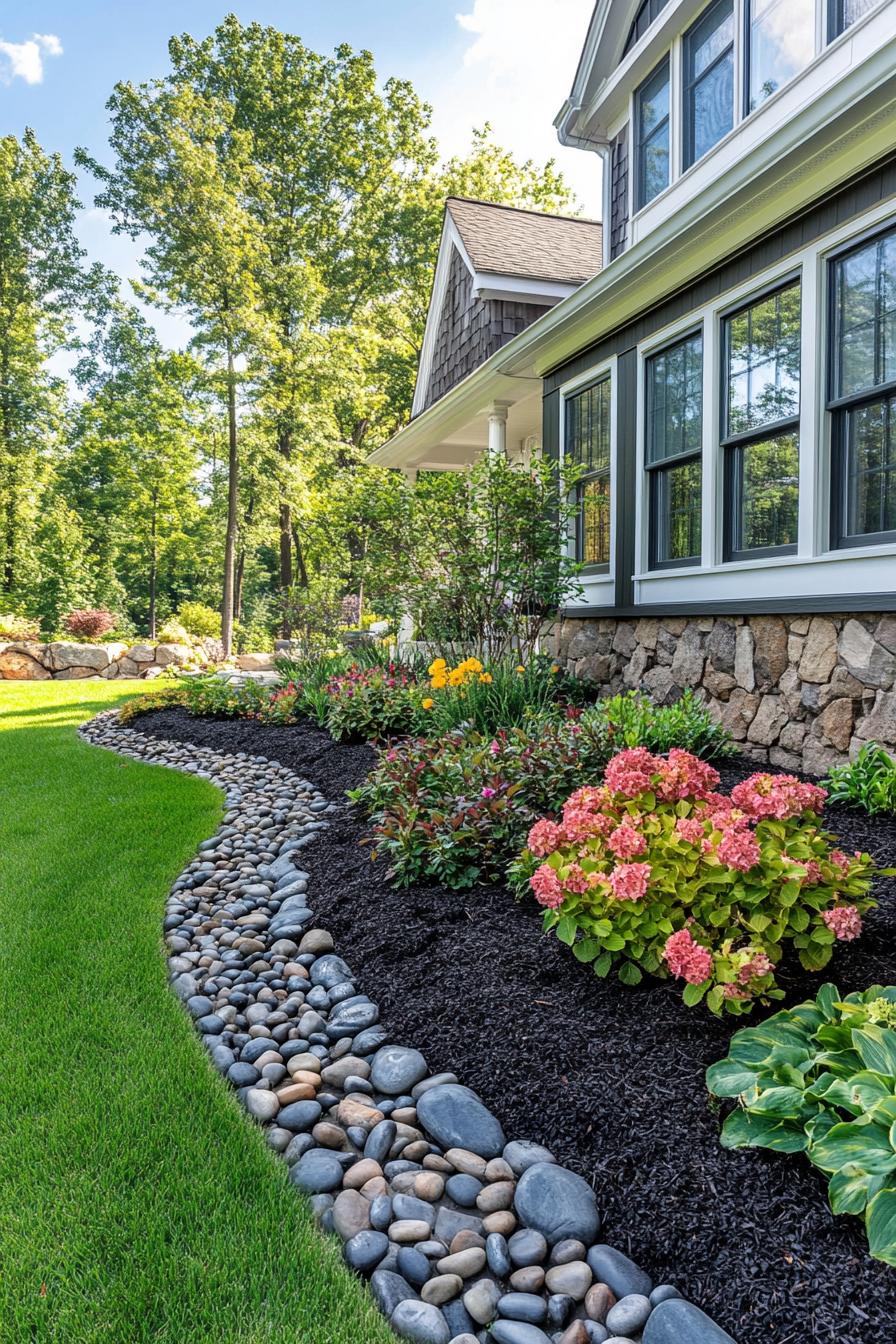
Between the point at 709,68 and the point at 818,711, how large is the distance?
15.3 ft

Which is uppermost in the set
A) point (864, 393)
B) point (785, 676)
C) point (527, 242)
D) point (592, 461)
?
point (527, 242)

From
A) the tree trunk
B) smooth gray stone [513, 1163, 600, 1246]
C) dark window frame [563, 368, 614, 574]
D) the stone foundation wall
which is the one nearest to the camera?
smooth gray stone [513, 1163, 600, 1246]

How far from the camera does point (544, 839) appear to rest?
2225 millimetres

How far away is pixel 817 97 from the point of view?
3477 mm

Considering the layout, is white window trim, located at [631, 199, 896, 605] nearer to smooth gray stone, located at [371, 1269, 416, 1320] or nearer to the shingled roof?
smooth gray stone, located at [371, 1269, 416, 1320]

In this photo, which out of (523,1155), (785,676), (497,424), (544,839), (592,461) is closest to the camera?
(523,1155)

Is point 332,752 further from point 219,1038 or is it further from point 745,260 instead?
point 745,260

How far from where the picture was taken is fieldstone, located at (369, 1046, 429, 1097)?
1.96 metres

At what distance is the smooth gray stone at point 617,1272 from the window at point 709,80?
20.7 ft

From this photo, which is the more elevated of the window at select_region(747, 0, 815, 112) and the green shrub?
the window at select_region(747, 0, 815, 112)

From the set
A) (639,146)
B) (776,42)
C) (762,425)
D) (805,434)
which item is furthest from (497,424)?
(805,434)

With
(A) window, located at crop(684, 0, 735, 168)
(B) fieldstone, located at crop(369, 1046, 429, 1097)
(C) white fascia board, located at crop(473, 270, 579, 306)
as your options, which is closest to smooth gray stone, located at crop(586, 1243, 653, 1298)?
(B) fieldstone, located at crop(369, 1046, 429, 1097)

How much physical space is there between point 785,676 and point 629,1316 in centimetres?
339

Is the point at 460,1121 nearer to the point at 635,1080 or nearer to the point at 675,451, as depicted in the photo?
the point at 635,1080
